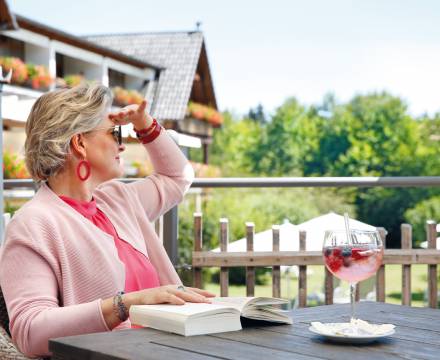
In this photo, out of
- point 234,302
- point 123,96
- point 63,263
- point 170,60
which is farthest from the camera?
point 170,60

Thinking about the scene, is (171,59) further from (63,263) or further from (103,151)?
(63,263)

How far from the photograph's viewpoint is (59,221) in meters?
1.87

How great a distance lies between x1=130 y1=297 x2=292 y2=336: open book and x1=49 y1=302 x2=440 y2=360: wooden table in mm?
19

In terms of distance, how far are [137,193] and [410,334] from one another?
3.08ft

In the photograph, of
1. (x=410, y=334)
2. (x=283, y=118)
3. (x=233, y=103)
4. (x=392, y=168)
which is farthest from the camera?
(x=233, y=103)

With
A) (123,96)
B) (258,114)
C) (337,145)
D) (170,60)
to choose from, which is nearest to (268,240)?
(123,96)

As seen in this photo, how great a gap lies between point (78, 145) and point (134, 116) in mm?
277

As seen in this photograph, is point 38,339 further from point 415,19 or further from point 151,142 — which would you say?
point 415,19

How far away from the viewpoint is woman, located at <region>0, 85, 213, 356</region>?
1.66 metres

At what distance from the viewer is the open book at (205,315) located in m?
1.50

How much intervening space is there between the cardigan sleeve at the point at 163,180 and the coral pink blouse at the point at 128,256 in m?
0.23

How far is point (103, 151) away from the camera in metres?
1.99

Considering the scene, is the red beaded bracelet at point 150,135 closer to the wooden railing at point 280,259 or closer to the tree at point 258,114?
the wooden railing at point 280,259

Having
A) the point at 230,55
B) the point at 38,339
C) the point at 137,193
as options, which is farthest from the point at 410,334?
the point at 230,55
